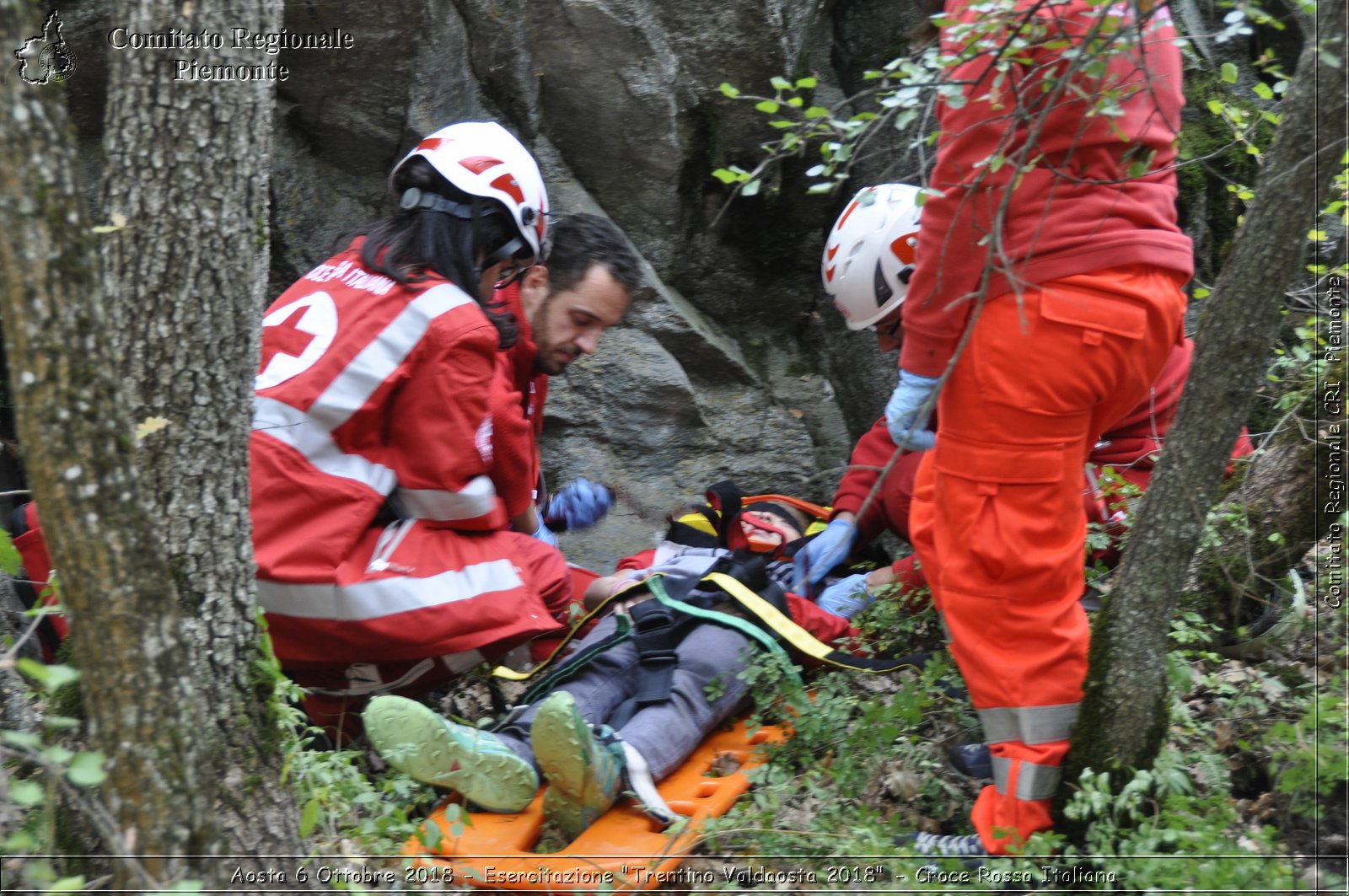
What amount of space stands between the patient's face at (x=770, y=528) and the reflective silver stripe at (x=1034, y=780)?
7.26 feet

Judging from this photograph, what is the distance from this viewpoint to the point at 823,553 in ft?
15.7

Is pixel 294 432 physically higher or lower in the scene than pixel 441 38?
lower

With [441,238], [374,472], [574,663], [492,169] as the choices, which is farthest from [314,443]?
[492,169]

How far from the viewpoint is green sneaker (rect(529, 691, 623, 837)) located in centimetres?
296

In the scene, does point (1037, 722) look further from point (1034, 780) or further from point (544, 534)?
point (544, 534)

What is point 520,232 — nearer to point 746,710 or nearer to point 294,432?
point 294,432

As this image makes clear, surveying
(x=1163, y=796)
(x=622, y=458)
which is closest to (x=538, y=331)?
(x=622, y=458)

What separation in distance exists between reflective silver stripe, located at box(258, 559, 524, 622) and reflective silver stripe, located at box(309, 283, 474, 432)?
1.73 ft

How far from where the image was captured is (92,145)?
5.24 meters

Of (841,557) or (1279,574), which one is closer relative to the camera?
(1279,574)

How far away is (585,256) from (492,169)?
61cm

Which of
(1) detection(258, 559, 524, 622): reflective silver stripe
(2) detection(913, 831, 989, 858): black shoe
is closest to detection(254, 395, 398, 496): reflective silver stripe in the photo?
(1) detection(258, 559, 524, 622): reflective silver stripe

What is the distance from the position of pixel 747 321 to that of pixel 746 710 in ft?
10.4

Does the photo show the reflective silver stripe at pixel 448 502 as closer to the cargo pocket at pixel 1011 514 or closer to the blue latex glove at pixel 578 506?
the blue latex glove at pixel 578 506
